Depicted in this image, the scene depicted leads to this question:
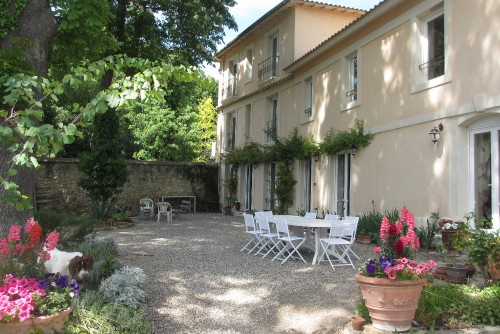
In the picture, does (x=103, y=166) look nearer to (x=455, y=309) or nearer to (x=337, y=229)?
(x=337, y=229)

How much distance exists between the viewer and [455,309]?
13.8 feet

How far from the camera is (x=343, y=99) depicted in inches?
486

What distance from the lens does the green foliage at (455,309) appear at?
13.5 feet

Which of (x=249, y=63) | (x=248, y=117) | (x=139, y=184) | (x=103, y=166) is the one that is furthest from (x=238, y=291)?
(x=249, y=63)

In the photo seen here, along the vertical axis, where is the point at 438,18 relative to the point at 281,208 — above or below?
above

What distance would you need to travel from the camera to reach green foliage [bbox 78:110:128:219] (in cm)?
1352

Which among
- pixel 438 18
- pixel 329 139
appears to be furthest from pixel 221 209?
pixel 438 18

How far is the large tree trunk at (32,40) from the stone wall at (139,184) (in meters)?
9.23

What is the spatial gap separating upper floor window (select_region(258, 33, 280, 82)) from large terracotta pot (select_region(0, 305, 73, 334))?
14115 millimetres

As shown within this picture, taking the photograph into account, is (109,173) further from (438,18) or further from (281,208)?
(438,18)

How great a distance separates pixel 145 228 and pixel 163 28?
6.61 metres

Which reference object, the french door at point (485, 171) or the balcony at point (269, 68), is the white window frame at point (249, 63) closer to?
the balcony at point (269, 68)

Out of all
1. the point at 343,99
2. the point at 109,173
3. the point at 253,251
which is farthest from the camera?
the point at 109,173

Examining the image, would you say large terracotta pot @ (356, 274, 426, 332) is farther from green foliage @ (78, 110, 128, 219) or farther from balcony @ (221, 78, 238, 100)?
balcony @ (221, 78, 238, 100)
